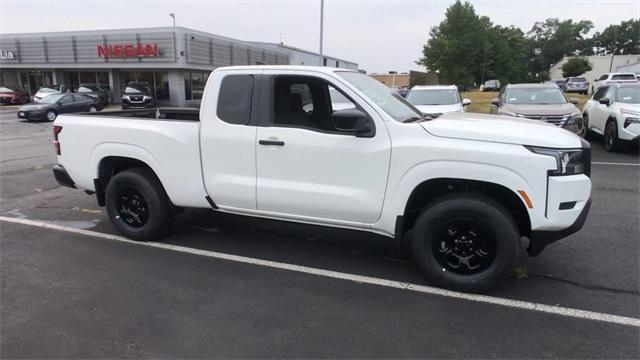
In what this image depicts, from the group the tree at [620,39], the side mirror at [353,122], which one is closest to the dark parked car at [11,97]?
the side mirror at [353,122]

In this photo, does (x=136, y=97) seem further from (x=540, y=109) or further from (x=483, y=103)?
(x=540, y=109)

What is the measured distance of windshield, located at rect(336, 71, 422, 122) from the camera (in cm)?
428

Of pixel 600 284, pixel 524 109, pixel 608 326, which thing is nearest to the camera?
pixel 608 326

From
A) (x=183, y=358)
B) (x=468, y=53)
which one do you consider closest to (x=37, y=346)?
(x=183, y=358)

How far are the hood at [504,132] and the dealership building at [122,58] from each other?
102 ft

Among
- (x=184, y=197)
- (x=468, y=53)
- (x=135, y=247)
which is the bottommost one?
(x=135, y=247)

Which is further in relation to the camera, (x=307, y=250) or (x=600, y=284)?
(x=307, y=250)

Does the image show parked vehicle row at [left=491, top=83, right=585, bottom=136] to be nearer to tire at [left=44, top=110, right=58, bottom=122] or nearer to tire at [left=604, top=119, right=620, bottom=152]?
tire at [left=604, top=119, right=620, bottom=152]

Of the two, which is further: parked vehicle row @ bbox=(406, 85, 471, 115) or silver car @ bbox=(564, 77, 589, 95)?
silver car @ bbox=(564, 77, 589, 95)

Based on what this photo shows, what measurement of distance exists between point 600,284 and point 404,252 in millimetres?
1791

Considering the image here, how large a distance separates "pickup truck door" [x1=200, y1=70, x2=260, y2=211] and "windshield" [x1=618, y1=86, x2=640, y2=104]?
34.6ft

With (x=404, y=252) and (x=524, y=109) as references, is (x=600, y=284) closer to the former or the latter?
(x=404, y=252)

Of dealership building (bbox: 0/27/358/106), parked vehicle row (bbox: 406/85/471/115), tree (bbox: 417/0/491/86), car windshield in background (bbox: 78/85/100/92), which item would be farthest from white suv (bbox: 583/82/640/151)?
tree (bbox: 417/0/491/86)

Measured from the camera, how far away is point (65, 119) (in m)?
5.51
